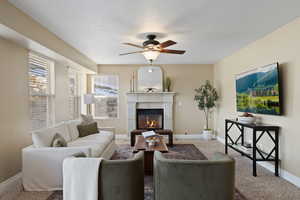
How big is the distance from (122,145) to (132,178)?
12.4 feet

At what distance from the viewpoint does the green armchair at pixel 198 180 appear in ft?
5.69

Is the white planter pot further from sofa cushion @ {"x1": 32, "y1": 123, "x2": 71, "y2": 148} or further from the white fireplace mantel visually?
sofa cushion @ {"x1": 32, "y1": 123, "x2": 71, "y2": 148}

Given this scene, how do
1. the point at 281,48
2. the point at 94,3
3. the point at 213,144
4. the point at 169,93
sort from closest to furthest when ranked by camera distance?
the point at 94,3
the point at 281,48
the point at 213,144
the point at 169,93

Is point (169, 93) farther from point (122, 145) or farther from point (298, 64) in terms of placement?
point (298, 64)

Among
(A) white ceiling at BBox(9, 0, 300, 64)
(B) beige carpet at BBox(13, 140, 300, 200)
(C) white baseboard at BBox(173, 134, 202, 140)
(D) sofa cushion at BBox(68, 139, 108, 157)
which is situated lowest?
(B) beige carpet at BBox(13, 140, 300, 200)

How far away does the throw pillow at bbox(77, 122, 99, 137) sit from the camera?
428 cm

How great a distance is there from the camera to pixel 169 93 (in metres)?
6.30

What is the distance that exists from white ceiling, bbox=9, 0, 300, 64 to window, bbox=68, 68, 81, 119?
1.79m

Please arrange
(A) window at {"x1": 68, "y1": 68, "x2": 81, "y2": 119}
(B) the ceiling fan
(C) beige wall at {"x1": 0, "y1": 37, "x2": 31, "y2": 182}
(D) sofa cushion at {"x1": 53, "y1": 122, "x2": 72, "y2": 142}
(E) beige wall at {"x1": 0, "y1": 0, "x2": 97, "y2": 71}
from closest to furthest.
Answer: (E) beige wall at {"x1": 0, "y1": 0, "x2": 97, "y2": 71}
(C) beige wall at {"x1": 0, "y1": 37, "x2": 31, "y2": 182}
(B) the ceiling fan
(D) sofa cushion at {"x1": 53, "y1": 122, "x2": 72, "y2": 142}
(A) window at {"x1": 68, "y1": 68, "x2": 81, "y2": 119}

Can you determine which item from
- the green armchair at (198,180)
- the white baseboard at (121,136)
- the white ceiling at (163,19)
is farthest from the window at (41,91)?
the green armchair at (198,180)

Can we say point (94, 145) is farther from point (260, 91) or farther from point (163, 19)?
point (260, 91)

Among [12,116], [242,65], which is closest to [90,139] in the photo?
[12,116]

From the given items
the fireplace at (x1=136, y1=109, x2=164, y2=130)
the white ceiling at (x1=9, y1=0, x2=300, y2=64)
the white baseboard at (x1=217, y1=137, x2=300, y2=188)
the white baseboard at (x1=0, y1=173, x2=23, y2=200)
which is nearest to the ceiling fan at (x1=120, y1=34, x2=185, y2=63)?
the white ceiling at (x1=9, y1=0, x2=300, y2=64)

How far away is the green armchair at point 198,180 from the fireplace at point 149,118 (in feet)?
15.1
